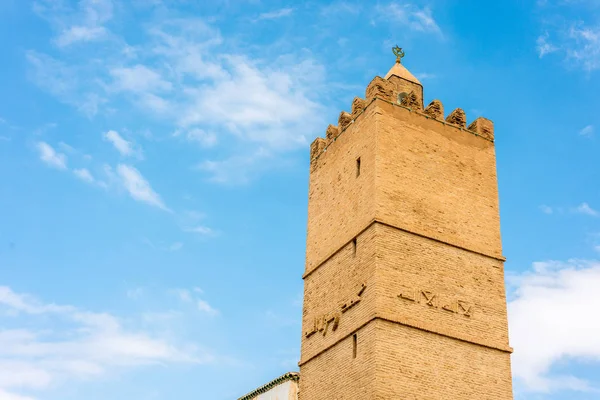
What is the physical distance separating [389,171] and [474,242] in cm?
268

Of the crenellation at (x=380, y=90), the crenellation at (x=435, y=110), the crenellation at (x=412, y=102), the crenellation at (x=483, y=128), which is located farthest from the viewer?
the crenellation at (x=483, y=128)

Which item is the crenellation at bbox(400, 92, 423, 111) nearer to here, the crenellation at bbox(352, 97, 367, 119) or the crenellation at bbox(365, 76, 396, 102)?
the crenellation at bbox(365, 76, 396, 102)

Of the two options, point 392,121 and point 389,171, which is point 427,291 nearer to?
point 389,171

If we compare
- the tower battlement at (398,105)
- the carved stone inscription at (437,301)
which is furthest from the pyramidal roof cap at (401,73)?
the carved stone inscription at (437,301)

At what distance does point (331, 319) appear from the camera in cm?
1786

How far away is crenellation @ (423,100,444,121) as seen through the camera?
19781mm

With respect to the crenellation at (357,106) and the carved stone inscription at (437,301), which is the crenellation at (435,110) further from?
the carved stone inscription at (437,301)

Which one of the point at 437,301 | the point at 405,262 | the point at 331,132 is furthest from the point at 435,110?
the point at 437,301

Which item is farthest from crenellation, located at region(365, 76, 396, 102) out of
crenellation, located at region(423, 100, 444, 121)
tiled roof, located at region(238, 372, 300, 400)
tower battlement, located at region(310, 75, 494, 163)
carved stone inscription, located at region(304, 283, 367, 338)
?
tiled roof, located at region(238, 372, 300, 400)

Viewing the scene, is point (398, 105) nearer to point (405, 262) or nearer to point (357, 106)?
point (357, 106)

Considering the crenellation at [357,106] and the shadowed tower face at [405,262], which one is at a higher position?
the crenellation at [357,106]

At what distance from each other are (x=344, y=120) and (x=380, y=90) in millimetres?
1707

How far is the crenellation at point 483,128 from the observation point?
20328 mm

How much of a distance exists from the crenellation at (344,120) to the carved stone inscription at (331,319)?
5.19 metres
